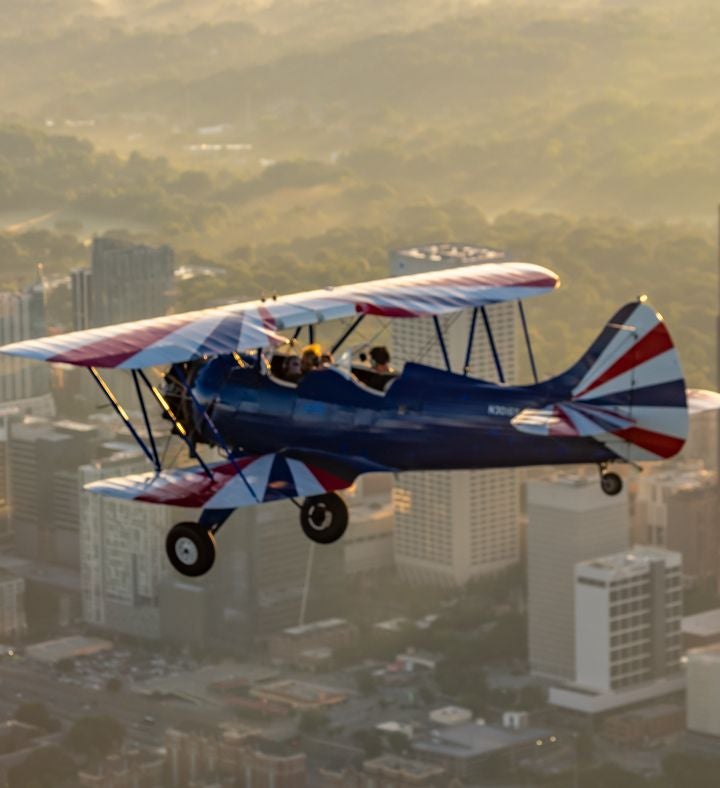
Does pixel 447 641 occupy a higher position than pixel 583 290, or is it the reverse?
pixel 583 290

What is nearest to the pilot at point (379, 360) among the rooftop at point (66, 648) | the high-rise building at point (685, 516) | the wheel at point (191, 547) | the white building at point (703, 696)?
the wheel at point (191, 547)

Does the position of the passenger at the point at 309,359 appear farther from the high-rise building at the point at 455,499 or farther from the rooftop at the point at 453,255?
the rooftop at the point at 453,255

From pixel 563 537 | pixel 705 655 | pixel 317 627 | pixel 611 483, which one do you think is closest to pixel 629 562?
pixel 705 655

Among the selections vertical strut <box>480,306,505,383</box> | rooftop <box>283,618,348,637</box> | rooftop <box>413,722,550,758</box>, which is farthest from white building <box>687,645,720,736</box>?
vertical strut <box>480,306,505,383</box>

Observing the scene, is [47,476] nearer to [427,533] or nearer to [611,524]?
[427,533]

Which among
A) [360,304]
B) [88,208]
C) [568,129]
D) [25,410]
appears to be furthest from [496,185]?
[360,304]

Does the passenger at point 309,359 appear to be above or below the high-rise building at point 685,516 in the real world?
above

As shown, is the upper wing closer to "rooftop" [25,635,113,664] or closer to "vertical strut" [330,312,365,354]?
"vertical strut" [330,312,365,354]
